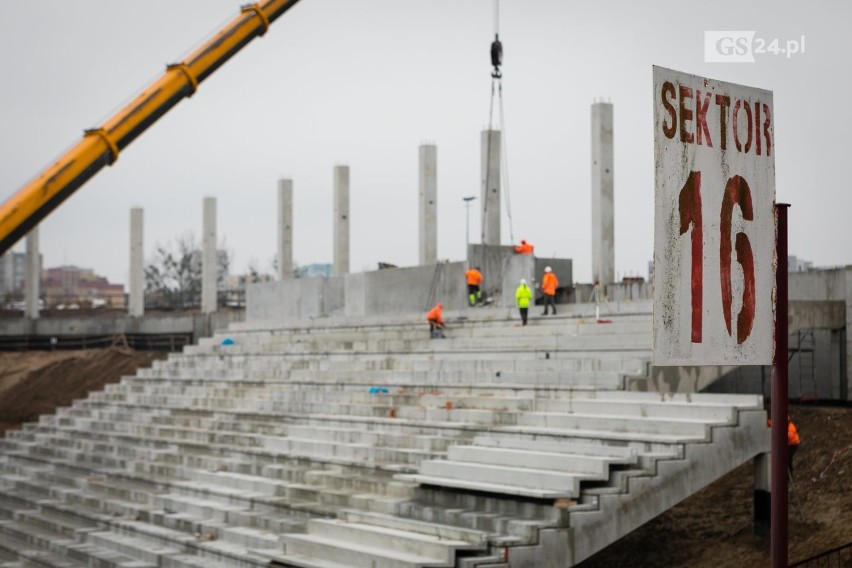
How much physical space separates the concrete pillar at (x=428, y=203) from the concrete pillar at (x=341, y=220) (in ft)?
10.8

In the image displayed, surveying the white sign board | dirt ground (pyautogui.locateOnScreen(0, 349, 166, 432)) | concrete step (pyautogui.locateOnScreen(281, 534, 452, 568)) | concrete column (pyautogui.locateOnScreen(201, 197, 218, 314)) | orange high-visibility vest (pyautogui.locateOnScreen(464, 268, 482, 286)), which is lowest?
concrete step (pyautogui.locateOnScreen(281, 534, 452, 568))

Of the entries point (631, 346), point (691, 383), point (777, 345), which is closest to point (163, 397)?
point (631, 346)

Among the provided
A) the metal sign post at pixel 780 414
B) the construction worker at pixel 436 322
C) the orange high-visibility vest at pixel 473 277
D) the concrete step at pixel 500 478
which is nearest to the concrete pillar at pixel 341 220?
the orange high-visibility vest at pixel 473 277

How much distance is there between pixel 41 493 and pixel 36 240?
18.9 meters

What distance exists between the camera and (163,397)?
2241 centimetres

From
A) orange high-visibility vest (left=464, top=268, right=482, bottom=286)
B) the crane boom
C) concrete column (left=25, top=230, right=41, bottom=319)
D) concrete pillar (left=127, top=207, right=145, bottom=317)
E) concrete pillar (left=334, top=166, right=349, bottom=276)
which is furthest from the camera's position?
concrete column (left=25, top=230, right=41, bottom=319)

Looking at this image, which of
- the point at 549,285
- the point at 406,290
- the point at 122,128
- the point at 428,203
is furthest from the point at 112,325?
the point at 122,128

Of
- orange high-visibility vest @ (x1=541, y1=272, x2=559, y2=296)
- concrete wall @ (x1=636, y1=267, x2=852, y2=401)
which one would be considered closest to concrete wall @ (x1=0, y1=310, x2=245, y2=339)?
orange high-visibility vest @ (x1=541, y1=272, x2=559, y2=296)

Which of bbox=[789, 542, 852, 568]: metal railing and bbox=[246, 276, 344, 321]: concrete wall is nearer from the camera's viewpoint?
bbox=[789, 542, 852, 568]: metal railing

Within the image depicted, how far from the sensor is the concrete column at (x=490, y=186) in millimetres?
25219

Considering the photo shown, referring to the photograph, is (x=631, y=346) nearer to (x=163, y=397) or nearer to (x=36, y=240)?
(x=163, y=397)

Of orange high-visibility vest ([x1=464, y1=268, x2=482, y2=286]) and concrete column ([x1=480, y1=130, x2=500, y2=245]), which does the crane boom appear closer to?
orange high-visibility vest ([x1=464, y1=268, x2=482, y2=286])

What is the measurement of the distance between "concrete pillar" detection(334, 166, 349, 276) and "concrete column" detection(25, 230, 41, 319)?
40.1ft

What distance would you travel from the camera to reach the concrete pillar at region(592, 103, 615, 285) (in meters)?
21.8
